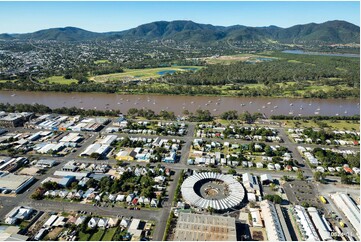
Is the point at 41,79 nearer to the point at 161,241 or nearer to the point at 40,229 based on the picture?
the point at 40,229

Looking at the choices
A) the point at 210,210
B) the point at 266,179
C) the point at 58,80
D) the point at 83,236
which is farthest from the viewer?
the point at 58,80

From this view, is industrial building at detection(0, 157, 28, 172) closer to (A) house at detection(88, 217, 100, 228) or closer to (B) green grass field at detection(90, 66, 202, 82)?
(A) house at detection(88, 217, 100, 228)

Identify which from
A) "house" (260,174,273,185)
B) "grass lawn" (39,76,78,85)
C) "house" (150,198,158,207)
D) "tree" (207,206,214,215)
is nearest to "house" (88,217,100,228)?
"house" (150,198,158,207)

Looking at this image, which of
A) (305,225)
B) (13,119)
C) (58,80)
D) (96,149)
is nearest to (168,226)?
(305,225)

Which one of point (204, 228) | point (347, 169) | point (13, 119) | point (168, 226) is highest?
point (13, 119)

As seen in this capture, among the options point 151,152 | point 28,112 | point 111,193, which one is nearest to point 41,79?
point 28,112

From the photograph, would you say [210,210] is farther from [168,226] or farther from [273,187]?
[273,187]
